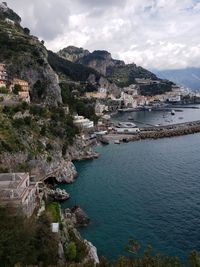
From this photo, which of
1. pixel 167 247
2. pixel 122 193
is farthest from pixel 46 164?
pixel 167 247

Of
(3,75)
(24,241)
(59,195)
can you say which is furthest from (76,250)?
(3,75)

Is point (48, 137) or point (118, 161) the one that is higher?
point (48, 137)

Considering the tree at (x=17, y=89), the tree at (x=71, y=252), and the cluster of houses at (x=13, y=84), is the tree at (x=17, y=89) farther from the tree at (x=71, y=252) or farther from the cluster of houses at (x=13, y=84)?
the tree at (x=71, y=252)

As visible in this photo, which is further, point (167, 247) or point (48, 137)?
point (48, 137)

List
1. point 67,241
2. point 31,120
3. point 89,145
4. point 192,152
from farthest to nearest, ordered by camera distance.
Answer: point 89,145, point 192,152, point 31,120, point 67,241

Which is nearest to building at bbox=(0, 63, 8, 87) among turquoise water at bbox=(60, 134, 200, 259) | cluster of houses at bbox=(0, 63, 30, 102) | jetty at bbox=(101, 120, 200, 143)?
cluster of houses at bbox=(0, 63, 30, 102)

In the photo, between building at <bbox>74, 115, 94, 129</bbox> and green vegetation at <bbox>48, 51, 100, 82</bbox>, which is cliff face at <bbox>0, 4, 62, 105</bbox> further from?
green vegetation at <bbox>48, 51, 100, 82</bbox>

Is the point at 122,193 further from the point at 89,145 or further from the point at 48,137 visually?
the point at 89,145
